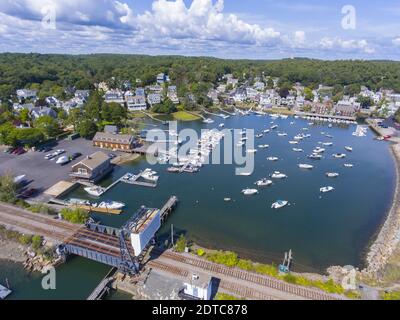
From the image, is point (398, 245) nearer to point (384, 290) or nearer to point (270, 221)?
point (384, 290)

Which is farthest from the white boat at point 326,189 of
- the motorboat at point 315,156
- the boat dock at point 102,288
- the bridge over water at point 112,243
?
the boat dock at point 102,288

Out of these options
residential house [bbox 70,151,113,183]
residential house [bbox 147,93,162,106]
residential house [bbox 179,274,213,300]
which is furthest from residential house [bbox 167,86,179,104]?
residential house [bbox 179,274,213,300]

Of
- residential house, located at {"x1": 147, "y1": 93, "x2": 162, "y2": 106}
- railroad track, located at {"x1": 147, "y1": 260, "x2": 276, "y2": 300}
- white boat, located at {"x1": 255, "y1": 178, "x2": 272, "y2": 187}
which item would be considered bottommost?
railroad track, located at {"x1": 147, "y1": 260, "x2": 276, "y2": 300}

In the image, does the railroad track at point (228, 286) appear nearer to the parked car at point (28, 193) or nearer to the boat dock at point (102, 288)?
the boat dock at point (102, 288)

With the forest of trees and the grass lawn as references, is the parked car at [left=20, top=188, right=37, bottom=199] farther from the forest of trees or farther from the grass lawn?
the forest of trees

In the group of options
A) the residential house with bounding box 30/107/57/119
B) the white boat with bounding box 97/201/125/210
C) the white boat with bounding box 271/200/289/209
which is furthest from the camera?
the residential house with bounding box 30/107/57/119
